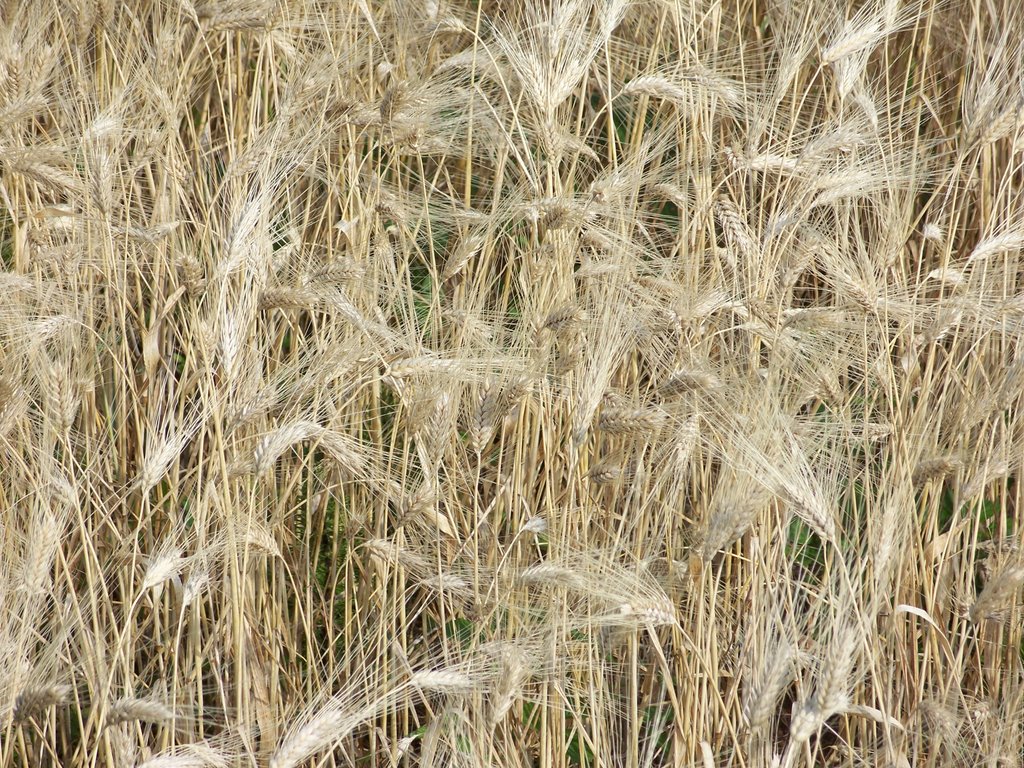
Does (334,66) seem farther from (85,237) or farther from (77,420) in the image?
(77,420)

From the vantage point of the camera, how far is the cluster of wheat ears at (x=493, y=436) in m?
1.33

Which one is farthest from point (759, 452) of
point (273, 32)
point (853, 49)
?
point (273, 32)

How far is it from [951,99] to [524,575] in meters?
1.62

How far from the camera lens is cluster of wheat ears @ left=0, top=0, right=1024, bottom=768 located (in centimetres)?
133

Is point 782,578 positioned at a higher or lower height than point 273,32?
lower

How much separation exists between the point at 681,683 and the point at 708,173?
0.86m

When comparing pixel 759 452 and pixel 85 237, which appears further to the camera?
pixel 85 237

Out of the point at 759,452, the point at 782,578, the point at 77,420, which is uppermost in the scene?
the point at 759,452

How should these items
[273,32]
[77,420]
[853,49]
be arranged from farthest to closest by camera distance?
[273,32] < [77,420] < [853,49]

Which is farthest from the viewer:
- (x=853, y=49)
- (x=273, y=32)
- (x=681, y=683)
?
(x=273, y=32)

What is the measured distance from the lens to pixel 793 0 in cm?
182

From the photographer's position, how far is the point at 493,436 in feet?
5.22

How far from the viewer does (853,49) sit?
5.41ft

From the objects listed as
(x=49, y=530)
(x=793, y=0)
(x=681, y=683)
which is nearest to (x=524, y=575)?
(x=681, y=683)
